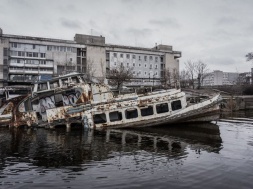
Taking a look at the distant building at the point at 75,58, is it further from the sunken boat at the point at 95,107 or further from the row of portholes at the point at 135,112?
the row of portholes at the point at 135,112

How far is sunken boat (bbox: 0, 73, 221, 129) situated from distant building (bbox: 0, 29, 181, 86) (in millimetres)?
35600

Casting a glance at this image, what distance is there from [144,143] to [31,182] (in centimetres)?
850

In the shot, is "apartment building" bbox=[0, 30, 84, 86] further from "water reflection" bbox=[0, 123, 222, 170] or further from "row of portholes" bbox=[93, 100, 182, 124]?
"water reflection" bbox=[0, 123, 222, 170]

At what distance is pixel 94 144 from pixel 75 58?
207 feet

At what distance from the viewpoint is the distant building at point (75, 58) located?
68438 mm

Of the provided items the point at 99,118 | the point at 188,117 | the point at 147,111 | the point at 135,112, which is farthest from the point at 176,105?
the point at 99,118

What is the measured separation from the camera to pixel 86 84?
22.6 metres

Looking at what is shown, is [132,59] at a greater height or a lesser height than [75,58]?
greater

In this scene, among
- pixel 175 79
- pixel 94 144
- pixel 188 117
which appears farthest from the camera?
pixel 175 79

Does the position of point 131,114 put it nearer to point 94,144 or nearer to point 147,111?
point 147,111

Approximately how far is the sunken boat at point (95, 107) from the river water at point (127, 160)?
2322mm

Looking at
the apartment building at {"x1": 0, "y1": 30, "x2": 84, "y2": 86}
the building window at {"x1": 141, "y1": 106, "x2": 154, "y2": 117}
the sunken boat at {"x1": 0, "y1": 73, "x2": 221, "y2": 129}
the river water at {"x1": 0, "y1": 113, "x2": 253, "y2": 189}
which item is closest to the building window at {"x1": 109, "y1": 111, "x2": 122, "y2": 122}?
the sunken boat at {"x1": 0, "y1": 73, "x2": 221, "y2": 129}

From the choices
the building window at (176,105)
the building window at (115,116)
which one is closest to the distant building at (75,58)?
the building window at (115,116)

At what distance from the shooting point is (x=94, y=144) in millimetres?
16312
